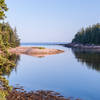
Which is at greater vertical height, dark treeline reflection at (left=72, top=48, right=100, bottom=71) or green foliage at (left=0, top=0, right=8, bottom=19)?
green foliage at (left=0, top=0, right=8, bottom=19)

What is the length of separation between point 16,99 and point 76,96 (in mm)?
6933

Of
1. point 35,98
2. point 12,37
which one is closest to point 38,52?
point 12,37

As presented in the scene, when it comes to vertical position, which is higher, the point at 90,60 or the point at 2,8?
the point at 2,8

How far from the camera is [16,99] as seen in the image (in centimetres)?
1305

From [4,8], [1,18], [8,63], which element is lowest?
[8,63]

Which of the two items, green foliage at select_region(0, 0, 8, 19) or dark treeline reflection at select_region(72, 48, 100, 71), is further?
dark treeline reflection at select_region(72, 48, 100, 71)

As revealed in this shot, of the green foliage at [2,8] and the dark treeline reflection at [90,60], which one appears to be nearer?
the green foliage at [2,8]

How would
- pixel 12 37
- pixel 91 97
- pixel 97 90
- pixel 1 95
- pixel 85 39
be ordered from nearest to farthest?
pixel 1 95
pixel 91 97
pixel 97 90
pixel 12 37
pixel 85 39

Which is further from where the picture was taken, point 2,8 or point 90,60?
point 90,60

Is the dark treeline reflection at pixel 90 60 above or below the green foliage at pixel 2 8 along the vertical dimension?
below

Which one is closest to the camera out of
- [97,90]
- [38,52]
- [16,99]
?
[16,99]

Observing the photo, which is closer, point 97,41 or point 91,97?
point 91,97

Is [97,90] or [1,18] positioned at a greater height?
[1,18]

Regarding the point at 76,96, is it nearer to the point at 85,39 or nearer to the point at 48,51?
the point at 48,51
